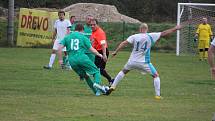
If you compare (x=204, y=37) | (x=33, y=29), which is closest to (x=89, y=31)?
(x=204, y=37)

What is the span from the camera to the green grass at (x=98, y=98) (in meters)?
13.1

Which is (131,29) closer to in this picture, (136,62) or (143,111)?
(136,62)

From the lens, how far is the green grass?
42.9 ft

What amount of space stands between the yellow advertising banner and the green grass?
15.3 m

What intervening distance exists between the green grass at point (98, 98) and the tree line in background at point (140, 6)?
1386 inches

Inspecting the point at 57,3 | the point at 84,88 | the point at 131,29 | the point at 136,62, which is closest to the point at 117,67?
the point at 84,88

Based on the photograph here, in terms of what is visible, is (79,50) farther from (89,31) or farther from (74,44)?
(89,31)

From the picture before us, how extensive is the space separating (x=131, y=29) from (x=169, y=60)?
13.8 metres

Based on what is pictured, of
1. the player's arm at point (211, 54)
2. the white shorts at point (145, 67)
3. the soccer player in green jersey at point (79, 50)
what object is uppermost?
the player's arm at point (211, 54)

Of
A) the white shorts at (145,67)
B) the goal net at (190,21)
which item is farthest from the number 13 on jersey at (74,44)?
the goal net at (190,21)

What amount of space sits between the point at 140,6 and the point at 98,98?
1831 inches

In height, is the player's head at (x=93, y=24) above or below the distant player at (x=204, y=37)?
above

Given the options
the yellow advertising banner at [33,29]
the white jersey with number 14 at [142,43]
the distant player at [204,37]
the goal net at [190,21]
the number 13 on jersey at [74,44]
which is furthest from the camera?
the yellow advertising banner at [33,29]

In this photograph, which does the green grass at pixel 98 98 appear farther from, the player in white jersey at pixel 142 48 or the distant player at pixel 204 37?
the distant player at pixel 204 37
